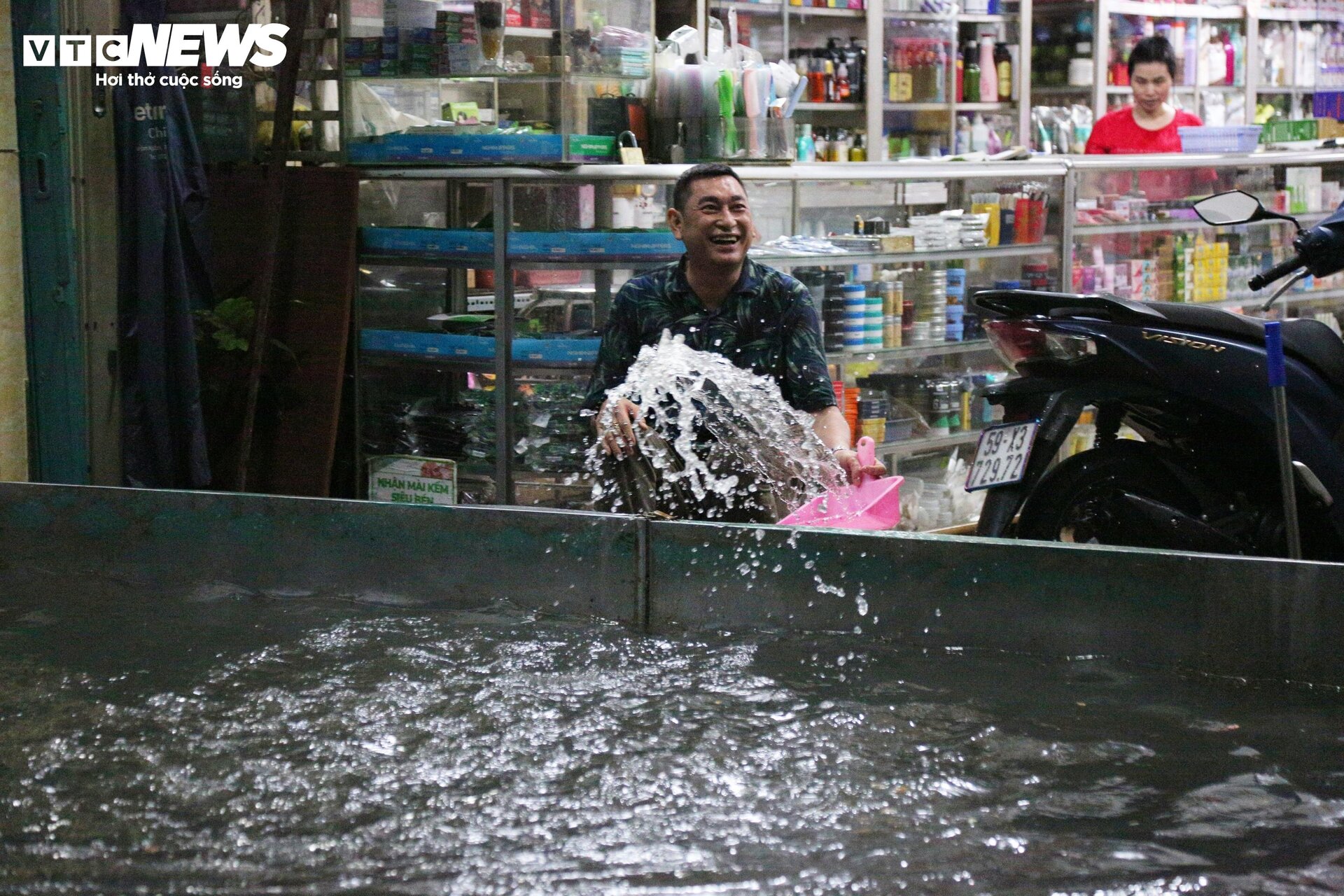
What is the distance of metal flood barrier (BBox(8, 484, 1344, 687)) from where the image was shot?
2703mm

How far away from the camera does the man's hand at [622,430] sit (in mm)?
3508

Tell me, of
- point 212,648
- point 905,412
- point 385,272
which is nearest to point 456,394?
point 385,272

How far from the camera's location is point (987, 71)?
364 inches

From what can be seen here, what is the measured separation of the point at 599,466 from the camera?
365 cm

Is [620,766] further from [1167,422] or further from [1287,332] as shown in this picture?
[1287,332]

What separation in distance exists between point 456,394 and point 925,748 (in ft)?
10.4

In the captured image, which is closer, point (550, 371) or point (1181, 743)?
point (1181, 743)

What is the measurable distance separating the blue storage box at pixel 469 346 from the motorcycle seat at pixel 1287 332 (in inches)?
77.6

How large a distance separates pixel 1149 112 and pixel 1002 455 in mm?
3981

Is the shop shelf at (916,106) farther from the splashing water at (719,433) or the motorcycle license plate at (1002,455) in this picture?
the motorcycle license plate at (1002,455)

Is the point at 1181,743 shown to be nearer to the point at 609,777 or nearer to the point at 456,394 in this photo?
the point at 609,777

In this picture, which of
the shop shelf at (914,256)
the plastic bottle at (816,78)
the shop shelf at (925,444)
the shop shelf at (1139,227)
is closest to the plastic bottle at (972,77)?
the plastic bottle at (816,78)

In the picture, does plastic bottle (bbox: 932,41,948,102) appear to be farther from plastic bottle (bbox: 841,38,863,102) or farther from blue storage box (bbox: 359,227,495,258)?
blue storage box (bbox: 359,227,495,258)

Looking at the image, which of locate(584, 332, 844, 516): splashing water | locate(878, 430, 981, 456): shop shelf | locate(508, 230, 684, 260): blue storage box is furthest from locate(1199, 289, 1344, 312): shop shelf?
locate(584, 332, 844, 516): splashing water
